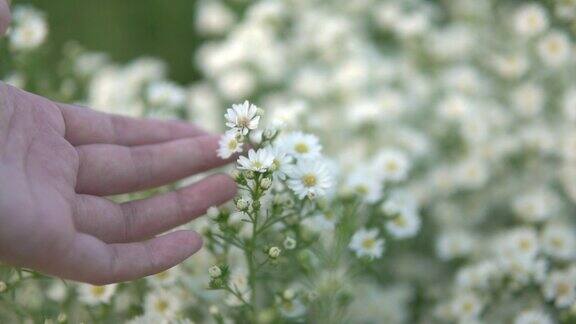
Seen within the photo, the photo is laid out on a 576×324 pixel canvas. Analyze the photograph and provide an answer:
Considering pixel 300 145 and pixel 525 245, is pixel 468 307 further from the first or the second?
pixel 300 145

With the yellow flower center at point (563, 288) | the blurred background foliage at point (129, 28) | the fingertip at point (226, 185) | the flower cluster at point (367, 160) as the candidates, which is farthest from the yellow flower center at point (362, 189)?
the blurred background foliage at point (129, 28)

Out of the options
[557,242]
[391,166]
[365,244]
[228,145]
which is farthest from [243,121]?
[557,242]

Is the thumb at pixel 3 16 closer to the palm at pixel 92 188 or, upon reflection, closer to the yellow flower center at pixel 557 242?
the palm at pixel 92 188

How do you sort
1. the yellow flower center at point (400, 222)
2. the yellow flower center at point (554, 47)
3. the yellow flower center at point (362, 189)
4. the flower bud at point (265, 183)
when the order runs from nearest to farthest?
the flower bud at point (265, 183), the yellow flower center at point (362, 189), the yellow flower center at point (400, 222), the yellow flower center at point (554, 47)

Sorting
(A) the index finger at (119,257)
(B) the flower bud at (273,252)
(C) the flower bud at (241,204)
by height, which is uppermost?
(C) the flower bud at (241,204)

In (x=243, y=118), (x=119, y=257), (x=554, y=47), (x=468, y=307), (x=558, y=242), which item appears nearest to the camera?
(x=119, y=257)

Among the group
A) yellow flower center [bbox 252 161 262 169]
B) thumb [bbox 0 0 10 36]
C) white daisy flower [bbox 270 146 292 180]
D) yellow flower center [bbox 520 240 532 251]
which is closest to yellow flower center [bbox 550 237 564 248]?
yellow flower center [bbox 520 240 532 251]

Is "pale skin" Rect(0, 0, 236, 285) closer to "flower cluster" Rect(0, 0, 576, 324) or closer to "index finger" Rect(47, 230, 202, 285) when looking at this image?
"index finger" Rect(47, 230, 202, 285)
